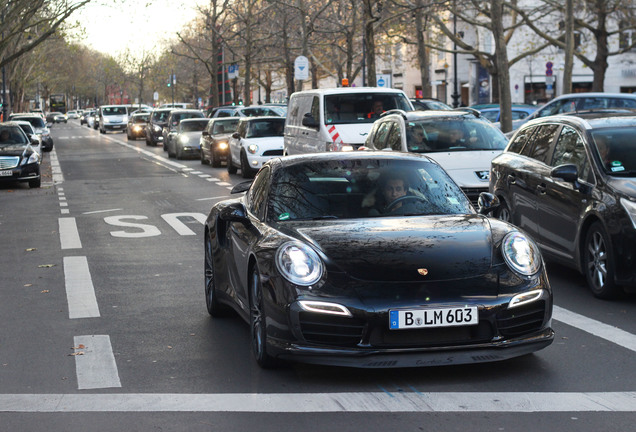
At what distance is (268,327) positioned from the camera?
22.0 ft

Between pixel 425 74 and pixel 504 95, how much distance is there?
23039mm

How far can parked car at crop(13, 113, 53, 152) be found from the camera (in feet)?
164

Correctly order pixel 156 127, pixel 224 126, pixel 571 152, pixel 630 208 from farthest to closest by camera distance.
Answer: pixel 156 127
pixel 224 126
pixel 571 152
pixel 630 208

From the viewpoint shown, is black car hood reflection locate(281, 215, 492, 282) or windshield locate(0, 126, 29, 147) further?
windshield locate(0, 126, 29, 147)

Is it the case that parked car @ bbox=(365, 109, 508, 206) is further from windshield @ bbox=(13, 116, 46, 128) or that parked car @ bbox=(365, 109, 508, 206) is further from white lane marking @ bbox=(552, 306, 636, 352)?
windshield @ bbox=(13, 116, 46, 128)

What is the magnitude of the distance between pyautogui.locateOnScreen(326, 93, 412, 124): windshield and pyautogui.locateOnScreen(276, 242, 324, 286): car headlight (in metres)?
15.0

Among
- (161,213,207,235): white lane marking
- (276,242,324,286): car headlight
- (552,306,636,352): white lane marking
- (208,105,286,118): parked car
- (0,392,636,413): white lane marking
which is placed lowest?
(161,213,207,235): white lane marking

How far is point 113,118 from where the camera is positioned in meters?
83.0

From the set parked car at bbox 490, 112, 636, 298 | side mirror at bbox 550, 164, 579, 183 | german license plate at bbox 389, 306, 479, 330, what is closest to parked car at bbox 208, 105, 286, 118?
parked car at bbox 490, 112, 636, 298

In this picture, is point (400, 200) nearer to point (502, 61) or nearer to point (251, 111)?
point (502, 61)

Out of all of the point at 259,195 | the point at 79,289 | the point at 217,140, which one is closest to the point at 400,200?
the point at 259,195

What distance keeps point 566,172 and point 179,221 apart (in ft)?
28.3

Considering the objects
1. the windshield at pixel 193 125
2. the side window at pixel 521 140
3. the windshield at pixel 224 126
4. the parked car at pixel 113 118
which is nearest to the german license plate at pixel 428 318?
the side window at pixel 521 140

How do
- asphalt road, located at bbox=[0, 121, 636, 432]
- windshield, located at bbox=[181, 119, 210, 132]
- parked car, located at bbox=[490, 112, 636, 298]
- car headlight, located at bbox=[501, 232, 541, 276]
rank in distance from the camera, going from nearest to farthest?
asphalt road, located at bbox=[0, 121, 636, 432], car headlight, located at bbox=[501, 232, 541, 276], parked car, located at bbox=[490, 112, 636, 298], windshield, located at bbox=[181, 119, 210, 132]
